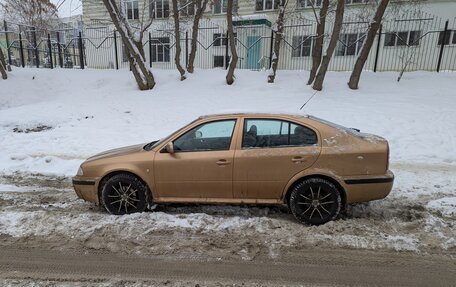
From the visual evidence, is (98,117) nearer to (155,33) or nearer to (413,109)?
(413,109)

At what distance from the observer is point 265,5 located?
77.6 ft

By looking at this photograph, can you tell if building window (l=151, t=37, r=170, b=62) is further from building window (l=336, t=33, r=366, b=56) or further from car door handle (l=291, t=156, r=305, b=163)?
car door handle (l=291, t=156, r=305, b=163)

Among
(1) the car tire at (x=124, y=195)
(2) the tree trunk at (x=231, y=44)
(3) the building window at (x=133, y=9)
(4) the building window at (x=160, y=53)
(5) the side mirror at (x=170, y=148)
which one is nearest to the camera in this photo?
(5) the side mirror at (x=170, y=148)

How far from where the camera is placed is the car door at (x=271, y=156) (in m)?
4.60

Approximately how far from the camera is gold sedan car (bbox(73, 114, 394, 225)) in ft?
15.0

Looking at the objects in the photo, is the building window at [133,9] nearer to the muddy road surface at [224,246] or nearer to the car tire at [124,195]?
the muddy road surface at [224,246]

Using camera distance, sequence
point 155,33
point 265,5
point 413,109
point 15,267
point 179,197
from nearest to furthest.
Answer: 1. point 15,267
2. point 179,197
3. point 413,109
4. point 265,5
5. point 155,33

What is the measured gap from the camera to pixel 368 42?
1275cm

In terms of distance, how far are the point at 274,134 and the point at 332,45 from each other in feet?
30.8

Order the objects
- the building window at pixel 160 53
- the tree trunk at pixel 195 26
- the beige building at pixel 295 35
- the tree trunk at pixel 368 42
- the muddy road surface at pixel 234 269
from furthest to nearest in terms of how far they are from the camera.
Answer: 1. the building window at pixel 160 53
2. the beige building at pixel 295 35
3. the tree trunk at pixel 195 26
4. the tree trunk at pixel 368 42
5. the muddy road surface at pixel 234 269

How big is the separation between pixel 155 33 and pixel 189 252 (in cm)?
2412

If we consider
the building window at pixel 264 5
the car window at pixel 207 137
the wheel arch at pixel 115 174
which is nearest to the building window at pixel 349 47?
the building window at pixel 264 5

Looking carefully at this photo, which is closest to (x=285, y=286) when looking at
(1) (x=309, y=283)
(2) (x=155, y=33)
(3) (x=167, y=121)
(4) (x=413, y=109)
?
(1) (x=309, y=283)

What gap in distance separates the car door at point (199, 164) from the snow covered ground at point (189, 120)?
0.36 m
